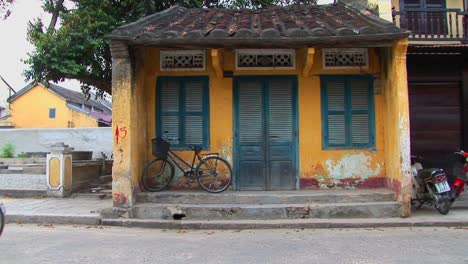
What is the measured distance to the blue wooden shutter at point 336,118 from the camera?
9.84 metres

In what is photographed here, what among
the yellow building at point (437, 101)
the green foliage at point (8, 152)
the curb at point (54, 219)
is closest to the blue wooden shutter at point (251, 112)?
the curb at point (54, 219)

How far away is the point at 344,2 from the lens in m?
11.8

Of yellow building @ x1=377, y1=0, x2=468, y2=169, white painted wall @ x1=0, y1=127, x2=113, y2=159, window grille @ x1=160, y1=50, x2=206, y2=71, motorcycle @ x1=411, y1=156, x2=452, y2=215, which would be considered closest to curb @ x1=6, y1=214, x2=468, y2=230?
motorcycle @ x1=411, y1=156, x2=452, y2=215

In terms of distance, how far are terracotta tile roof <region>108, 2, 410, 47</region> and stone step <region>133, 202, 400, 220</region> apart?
314 centimetres

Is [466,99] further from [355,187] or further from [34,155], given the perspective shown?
[34,155]

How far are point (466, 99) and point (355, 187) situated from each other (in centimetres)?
385

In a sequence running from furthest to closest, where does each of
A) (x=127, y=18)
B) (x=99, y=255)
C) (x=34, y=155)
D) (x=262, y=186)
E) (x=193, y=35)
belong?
(x=34, y=155) → (x=127, y=18) → (x=262, y=186) → (x=193, y=35) → (x=99, y=255)

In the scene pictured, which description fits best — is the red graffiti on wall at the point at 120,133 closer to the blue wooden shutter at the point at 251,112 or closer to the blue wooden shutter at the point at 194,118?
the blue wooden shutter at the point at 194,118

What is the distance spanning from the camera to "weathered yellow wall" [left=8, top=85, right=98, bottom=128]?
36.1 metres

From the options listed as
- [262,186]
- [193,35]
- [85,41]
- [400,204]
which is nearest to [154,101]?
[193,35]

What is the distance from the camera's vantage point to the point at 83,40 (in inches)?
498

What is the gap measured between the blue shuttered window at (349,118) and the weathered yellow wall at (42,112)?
28601mm

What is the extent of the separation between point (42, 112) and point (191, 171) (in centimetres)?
3067

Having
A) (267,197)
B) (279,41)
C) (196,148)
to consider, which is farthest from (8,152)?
(279,41)
